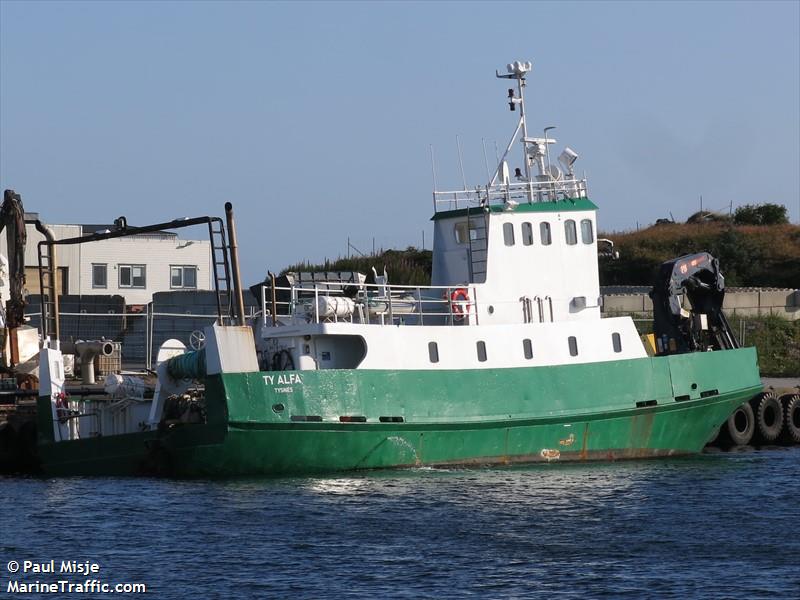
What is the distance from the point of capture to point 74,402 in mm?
26922

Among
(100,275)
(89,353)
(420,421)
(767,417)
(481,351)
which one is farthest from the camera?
(100,275)

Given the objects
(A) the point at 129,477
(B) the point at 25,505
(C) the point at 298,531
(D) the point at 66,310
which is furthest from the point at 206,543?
(D) the point at 66,310

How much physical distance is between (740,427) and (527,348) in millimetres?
7837

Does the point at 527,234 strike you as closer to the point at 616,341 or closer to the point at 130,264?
the point at 616,341

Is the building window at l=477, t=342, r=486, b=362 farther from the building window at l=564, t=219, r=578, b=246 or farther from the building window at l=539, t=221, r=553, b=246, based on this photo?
the building window at l=564, t=219, r=578, b=246

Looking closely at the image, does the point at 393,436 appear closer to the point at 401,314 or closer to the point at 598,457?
the point at 401,314

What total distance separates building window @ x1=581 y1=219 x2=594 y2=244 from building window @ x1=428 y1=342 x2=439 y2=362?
15.2ft

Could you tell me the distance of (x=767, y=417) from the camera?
31734mm

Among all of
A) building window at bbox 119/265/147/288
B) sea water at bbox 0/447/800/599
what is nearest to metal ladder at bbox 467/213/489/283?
sea water at bbox 0/447/800/599

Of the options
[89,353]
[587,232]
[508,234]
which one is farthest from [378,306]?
[89,353]

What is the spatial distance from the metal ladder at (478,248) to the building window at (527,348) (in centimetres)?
179

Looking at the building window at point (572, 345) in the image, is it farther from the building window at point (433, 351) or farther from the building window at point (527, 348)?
the building window at point (433, 351)

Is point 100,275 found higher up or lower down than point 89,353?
higher up

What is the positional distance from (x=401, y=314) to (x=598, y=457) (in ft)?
14.7
